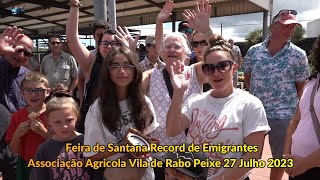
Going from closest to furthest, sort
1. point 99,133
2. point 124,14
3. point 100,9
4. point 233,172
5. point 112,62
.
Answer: point 233,172, point 99,133, point 112,62, point 100,9, point 124,14

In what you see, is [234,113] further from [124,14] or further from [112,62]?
[124,14]

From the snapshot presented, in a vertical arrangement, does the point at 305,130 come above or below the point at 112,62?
below

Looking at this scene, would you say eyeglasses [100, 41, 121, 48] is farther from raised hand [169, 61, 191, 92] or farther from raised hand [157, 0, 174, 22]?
raised hand [169, 61, 191, 92]

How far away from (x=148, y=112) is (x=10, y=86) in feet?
4.84

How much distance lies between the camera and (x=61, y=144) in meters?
2.14

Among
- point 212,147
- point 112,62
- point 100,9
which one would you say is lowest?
point 212,147

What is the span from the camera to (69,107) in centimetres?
224

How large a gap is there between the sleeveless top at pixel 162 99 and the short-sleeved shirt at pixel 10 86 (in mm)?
1320

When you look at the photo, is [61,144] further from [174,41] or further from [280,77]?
[280,77]

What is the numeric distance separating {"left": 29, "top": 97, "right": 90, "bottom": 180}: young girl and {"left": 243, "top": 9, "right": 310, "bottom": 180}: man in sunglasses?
2.14 meters

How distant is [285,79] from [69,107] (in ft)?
7.59

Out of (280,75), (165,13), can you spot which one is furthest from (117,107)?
(280,75)

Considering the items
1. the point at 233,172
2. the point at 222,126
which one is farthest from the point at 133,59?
the point at 233,172

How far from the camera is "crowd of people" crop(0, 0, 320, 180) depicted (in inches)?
73.9
